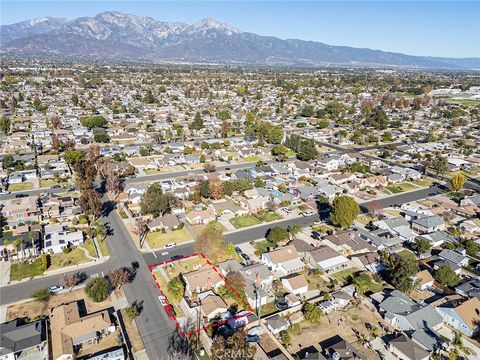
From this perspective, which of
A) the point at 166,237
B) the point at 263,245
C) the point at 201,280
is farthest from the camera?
the point at 166,237

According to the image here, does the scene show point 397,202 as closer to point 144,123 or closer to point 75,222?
point 75,222

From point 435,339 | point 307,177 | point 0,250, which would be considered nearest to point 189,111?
point 307,177

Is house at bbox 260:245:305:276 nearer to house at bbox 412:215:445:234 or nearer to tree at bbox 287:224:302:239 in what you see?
tree at bbox 287:224:302:239

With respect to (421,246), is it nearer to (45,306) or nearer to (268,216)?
(268,216)

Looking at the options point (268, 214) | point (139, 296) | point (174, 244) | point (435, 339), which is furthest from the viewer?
point (268, 214)

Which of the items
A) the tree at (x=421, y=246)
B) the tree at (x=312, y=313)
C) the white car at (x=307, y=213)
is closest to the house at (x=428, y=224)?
the tree at (x=421, y=246)

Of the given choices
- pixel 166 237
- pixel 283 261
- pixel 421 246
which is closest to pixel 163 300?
pixel 166 237
